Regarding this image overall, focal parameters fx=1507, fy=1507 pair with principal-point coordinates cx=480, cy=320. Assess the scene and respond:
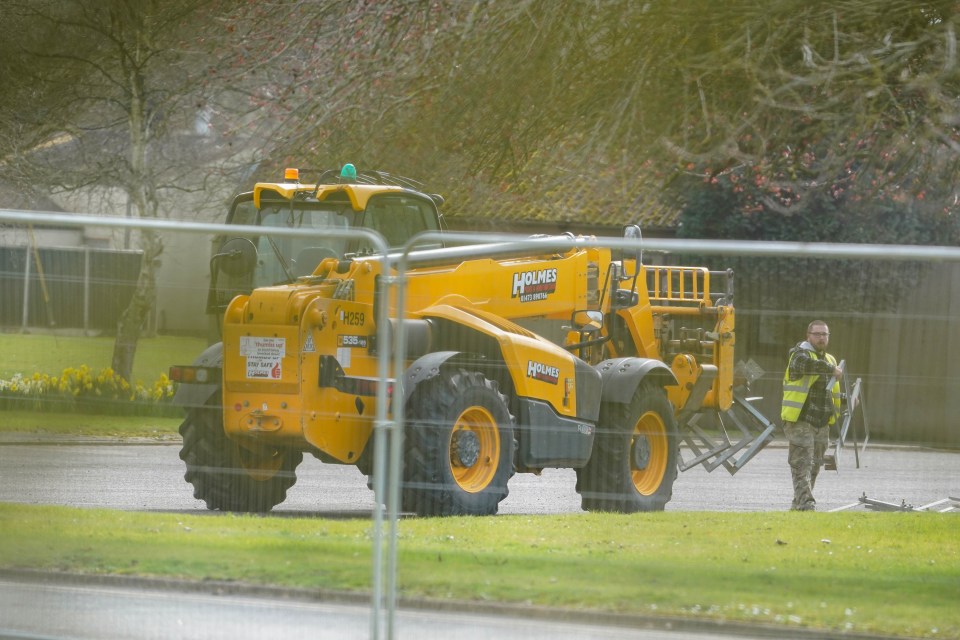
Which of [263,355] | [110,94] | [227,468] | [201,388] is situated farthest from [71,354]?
[110,94]

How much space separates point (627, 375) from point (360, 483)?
6.34 feet

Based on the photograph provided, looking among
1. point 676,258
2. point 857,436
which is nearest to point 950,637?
point 857,436

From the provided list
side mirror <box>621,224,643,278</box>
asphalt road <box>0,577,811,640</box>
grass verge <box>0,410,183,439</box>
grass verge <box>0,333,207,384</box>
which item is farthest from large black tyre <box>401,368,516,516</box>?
side mirror <box>621,224,643,278</box>

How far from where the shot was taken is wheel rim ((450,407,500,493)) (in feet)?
22.9

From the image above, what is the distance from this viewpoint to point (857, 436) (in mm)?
5855

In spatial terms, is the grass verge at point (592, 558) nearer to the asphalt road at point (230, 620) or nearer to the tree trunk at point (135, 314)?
the asphalt road at point (230, 620)

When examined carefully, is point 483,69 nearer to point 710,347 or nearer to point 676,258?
point 676,258

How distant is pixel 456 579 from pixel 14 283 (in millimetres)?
2559

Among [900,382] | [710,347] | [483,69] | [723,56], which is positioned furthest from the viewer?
[483,69]

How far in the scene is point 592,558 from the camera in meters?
5.86

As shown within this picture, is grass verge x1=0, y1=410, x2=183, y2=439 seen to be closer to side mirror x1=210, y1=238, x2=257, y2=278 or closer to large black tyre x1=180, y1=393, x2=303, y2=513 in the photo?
large black tyre x1=180, y1=393, x2=303, y2=513

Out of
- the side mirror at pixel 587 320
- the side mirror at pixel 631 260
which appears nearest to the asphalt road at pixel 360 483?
the side mirror at pixel 587 320

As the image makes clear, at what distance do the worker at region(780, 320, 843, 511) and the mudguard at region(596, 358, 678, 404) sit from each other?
1.07 meters

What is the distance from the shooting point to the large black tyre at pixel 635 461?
584 centimetres
